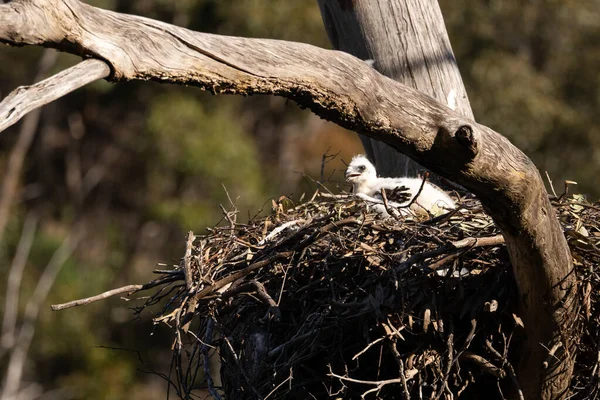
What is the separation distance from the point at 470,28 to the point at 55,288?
31.2ft

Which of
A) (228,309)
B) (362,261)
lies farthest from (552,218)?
(228,309)

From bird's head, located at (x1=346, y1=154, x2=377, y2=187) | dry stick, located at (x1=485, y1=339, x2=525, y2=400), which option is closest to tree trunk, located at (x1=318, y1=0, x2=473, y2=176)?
bird's head, located at (x1=346, y1=154, x2=377, y2=187)

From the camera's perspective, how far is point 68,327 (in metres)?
18.5

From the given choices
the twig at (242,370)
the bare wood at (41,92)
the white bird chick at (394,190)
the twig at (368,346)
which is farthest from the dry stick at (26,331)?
the bare wood at (41,92)

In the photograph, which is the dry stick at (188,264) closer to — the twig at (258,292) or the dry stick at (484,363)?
the twig at (258,292)

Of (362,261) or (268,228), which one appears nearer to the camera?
(362,261)

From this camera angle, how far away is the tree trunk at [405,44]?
6043mm

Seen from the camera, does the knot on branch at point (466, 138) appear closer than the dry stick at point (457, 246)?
Yes

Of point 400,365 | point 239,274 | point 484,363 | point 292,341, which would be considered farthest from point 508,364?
point 239,274

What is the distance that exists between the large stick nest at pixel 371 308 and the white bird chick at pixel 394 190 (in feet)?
1.59

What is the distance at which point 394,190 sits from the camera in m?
5.29

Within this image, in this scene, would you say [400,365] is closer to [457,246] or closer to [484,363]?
[484,363]

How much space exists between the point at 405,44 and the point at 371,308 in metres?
2.50

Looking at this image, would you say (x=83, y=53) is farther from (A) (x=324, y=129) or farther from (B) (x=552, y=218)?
(A) (x=324, y=129)
